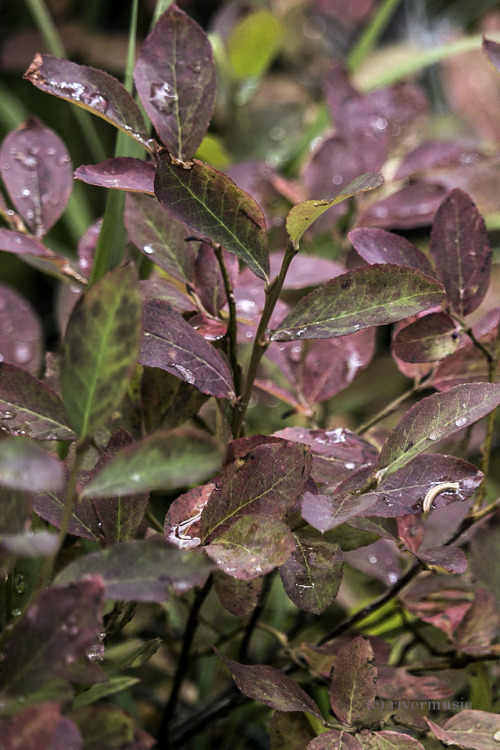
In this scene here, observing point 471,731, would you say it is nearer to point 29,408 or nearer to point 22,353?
point 29,408

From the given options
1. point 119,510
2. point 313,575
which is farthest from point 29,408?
point 313,575

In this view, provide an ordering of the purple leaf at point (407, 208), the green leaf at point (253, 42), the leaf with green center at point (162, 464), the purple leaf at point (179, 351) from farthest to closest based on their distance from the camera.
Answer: the green leaf at point (253, 42) < the purple leaf at point (407, 208) < the purple leaf at point (179, 351) < the leaf with green center at point (162, 464)

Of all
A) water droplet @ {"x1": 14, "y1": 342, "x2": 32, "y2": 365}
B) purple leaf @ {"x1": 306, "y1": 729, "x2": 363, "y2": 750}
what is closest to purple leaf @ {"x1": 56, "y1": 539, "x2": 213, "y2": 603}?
purple leaf @ {"x1": 306, "y1": 729, "x2": 363, "y2": 750}

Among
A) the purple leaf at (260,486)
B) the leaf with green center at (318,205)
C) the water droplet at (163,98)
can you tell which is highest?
A: the water droplet at (163,98)

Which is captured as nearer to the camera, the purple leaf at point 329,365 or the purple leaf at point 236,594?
the purple leaf at point 236,594

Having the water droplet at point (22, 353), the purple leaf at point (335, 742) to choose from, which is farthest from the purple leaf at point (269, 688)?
the water droplet at point (22, 353)

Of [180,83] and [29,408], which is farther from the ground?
[180,83]

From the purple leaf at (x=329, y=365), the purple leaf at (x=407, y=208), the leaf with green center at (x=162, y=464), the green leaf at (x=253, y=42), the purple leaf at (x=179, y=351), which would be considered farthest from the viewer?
the green leaf at (x=253, y=42)

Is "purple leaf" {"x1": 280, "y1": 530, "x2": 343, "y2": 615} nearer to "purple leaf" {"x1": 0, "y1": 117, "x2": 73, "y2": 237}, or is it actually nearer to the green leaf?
"purple leaf" {"x1": 0, "y1": 117, "x2": 73, "y2": 237}

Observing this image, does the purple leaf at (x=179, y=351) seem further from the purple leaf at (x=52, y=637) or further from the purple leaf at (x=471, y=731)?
A: the purple leaf at (x=471, y=731)
